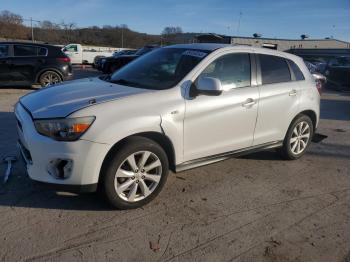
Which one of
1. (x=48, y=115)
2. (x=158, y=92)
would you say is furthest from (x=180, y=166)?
(x=48, y=115)

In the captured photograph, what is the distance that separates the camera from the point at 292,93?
5258 mm

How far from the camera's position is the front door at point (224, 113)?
4.09 meters

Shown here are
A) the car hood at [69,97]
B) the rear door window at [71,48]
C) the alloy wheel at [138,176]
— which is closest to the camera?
the car hood at [69,97]

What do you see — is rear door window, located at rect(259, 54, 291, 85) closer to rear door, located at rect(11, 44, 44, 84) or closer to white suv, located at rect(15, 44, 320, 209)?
white suv, located at rect(15, 44, 320, 209)

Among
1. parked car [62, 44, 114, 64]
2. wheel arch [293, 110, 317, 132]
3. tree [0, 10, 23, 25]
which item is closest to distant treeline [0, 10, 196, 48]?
tree [0, 10, 23, 25]

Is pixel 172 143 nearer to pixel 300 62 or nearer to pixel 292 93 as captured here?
pixel 292 93

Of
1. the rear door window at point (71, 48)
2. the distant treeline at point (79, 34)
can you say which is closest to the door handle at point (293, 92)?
the rear door window at point (71, 48)

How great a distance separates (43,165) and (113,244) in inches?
39.1

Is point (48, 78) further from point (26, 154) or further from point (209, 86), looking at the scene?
point (209, 86)

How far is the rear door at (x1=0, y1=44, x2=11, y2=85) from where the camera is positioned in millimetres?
11227

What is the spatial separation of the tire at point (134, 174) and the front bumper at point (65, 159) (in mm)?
124

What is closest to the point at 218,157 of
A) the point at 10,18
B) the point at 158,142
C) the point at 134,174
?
the point at 158,142

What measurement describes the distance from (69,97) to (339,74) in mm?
16185

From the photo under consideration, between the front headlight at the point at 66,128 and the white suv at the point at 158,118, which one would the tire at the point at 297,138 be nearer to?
the white suv at the point at 158,118
